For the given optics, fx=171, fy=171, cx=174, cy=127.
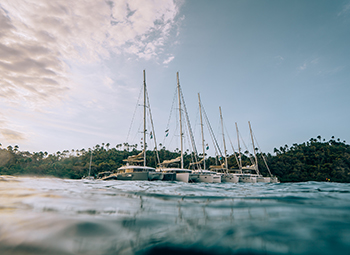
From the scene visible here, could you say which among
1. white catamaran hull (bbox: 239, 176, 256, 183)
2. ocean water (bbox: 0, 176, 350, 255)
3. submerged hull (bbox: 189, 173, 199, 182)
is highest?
submerged hull (bbox: 189, 173, 199, 182)

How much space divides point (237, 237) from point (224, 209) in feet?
5.52

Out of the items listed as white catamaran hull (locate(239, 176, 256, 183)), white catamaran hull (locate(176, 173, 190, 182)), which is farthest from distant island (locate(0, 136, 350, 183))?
white catamaran hull (locate(176, 173, 190, 182))

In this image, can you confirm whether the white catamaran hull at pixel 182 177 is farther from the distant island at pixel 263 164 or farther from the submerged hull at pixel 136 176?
the distant island at pixel 263 164

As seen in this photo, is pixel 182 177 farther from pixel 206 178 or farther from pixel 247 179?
pixel 247 179

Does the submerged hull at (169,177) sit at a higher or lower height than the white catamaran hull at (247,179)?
higher

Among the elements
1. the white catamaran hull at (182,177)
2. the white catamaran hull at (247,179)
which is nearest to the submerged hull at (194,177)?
the white catamaran hull at (182,177)

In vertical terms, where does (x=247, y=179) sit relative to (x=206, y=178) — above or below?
below

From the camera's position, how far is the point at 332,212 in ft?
12.6

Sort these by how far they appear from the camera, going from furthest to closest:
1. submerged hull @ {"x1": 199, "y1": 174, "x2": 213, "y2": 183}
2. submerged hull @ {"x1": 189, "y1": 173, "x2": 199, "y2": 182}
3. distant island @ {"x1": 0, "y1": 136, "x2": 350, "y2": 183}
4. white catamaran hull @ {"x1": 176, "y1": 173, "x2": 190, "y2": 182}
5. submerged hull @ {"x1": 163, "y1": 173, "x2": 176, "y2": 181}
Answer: distant island @ {"x1": 0, "y1": 136, "x2": 350, "y2": 183}, submerged hull @ {"x1": 189, "y1": 173, "x2": 199, "y2": 182}, submerged hull @ {"x1": 199, "y1": 174, "x2": 213, "y2": 183}, white catamaran hull @ {"x1": 176, "y1": 173, "x2": 190, "y2": 182}, submerged hull @ {"x1": 163, "y1": 173, "x2": 176, "y2": 181}

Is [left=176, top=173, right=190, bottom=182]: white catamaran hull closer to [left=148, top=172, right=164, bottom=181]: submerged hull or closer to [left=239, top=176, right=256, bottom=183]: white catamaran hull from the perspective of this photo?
[left=148, top=172, right=164, bottom=181]: submerged hull

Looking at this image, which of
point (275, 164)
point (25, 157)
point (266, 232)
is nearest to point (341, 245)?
point (266, 232)

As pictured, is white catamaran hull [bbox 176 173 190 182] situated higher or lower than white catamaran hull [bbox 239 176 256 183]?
higher

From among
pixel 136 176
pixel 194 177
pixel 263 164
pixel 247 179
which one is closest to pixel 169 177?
pixel 194 177

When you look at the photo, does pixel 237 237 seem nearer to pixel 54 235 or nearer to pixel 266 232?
pixel 266 232
